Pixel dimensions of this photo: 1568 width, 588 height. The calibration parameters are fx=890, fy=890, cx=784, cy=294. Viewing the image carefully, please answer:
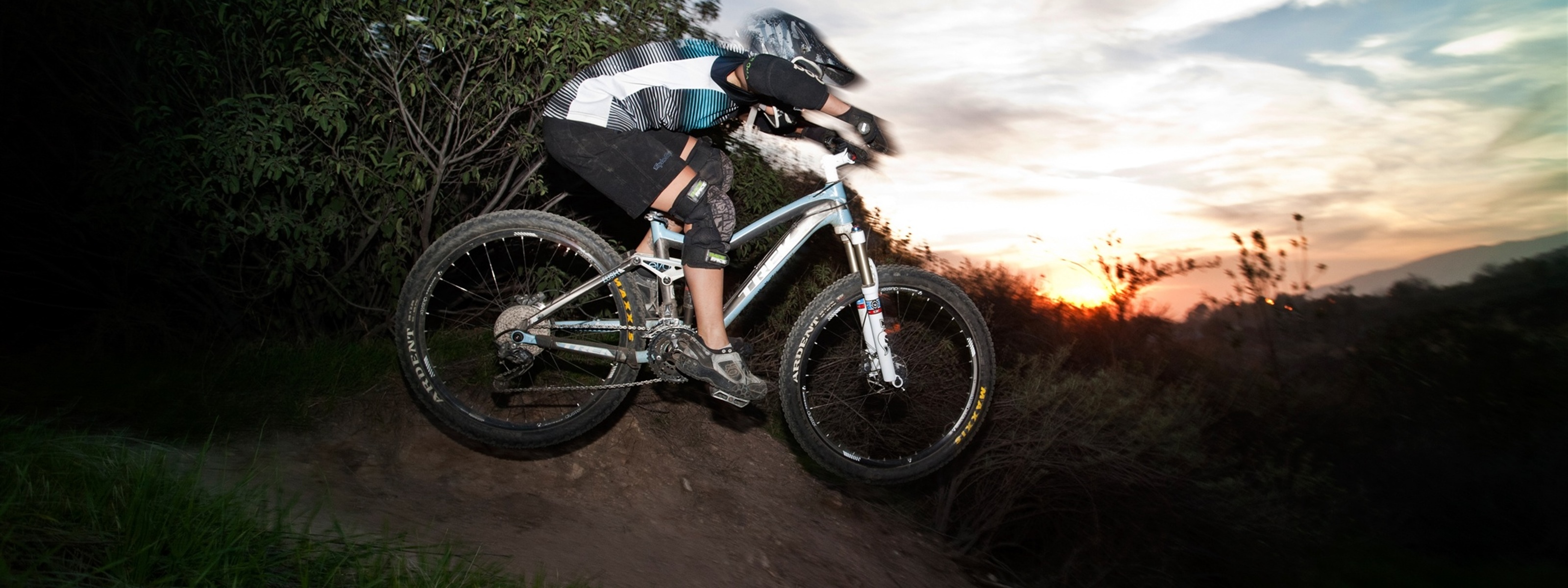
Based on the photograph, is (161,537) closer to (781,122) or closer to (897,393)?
A: (781,122)

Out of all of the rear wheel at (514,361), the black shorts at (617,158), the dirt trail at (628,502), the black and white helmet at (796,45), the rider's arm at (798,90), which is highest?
the black and white helmet at (796,45)

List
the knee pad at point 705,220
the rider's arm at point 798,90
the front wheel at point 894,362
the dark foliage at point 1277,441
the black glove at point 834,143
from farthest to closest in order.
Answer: the dark foliage at point 1277,441
the front wheel at point 894,362
the black glove at point 834,143
the knee pad at point 705,220
the rider's arm at point 798,90

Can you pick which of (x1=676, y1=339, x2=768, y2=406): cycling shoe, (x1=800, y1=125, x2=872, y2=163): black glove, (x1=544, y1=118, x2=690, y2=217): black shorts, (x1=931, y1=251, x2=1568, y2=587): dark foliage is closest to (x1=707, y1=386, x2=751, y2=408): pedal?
(x1=676, y1=339, x2=768, y2=406): cycling shoe

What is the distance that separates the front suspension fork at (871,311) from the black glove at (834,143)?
0.33 metres

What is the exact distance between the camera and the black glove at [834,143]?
382 centimetres

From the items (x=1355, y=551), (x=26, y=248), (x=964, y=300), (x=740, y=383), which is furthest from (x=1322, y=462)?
(x=26, y=248)

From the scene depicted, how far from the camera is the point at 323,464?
3621 millimetres

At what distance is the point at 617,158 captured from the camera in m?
3.67

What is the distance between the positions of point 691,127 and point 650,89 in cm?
25

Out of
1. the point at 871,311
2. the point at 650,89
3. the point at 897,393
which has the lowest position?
the point at 897,393

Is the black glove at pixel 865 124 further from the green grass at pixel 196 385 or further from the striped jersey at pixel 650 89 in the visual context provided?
the green grass at pixel 196 385

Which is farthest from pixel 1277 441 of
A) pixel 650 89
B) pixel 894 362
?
pixel 650 89

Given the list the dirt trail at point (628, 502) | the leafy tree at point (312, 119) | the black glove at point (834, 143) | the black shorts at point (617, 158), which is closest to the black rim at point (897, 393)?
the dirt trail at point (628, 502)

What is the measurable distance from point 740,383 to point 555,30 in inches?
71.6
